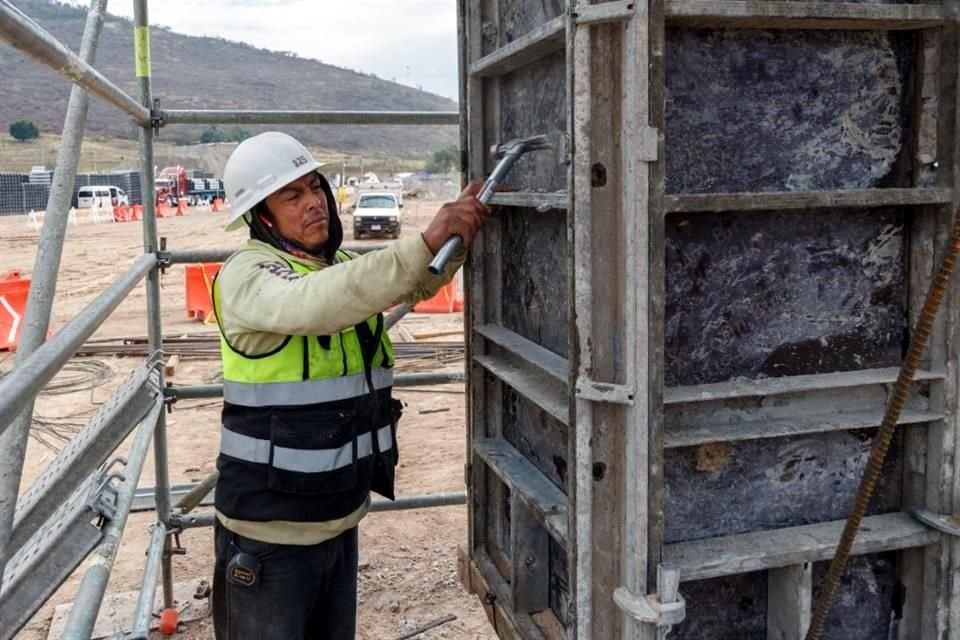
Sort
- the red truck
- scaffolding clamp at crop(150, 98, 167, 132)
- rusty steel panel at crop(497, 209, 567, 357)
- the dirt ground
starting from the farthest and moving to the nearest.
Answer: the red truck
the dirt ground
scaffolding clamp at crop(150, 98, 167, 132)
rusty steel panel at crop(497, 209, 567, 357)

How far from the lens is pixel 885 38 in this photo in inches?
103

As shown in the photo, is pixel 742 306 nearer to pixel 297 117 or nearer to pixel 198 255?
pixel 297 117

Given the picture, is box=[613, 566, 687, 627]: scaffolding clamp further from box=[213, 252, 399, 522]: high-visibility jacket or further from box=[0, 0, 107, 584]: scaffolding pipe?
box=[0, 0, 107, 584]: scaffolding pipe

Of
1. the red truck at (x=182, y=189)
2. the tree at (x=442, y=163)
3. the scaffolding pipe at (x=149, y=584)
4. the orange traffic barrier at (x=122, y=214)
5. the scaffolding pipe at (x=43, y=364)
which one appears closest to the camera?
the scaffolding pipe at (x=43, y=364)

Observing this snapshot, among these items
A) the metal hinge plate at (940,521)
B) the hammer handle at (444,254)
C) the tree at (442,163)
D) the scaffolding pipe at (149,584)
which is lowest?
the scaffolding pipe at (149,584)

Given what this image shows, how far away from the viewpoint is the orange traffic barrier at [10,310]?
12984 mm

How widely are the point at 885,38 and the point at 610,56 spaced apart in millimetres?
920

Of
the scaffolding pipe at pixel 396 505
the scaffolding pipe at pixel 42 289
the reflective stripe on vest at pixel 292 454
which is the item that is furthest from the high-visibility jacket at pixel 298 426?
the scaffolding pipe at pixel 396 505

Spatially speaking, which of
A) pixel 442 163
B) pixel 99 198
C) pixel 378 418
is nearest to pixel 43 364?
pixel 378 418

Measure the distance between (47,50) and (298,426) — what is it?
1339mm

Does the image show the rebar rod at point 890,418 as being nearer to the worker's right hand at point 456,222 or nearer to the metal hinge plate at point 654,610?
the metal hinge plate at point 654,610

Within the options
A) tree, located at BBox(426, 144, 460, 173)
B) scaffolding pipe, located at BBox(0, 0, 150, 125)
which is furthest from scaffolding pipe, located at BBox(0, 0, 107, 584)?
tree, located at BBox(426, 144, 460, 173)

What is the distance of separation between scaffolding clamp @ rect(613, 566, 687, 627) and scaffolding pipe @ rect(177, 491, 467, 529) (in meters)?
2.20

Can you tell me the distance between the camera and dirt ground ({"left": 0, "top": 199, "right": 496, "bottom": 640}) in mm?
4836
